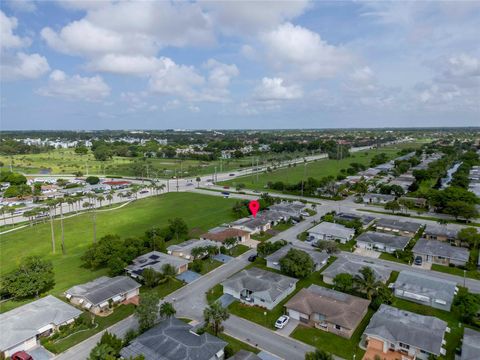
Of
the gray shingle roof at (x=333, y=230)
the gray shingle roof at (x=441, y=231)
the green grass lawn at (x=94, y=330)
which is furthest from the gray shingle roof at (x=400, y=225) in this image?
the green grass lawn at (x=94, y=330)

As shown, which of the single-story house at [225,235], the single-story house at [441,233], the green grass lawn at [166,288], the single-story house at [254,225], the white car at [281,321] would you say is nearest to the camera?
the white car at [281,321]

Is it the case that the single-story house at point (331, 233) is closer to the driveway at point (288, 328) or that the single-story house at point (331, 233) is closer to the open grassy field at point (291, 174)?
the driveway at point (288, 328)

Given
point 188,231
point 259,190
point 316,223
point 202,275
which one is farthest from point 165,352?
point 259,190

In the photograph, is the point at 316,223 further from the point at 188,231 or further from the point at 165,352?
the point at 165,352

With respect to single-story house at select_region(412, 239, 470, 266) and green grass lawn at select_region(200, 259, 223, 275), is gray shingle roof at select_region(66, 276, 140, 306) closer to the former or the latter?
green grass lawn at select_region(200, 259, 223, 275)

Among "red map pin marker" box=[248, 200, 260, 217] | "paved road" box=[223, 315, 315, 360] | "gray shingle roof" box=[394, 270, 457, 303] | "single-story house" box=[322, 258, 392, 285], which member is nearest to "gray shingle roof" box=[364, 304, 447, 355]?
"gray shingle roof" box=[394, 270, 457, 303]
